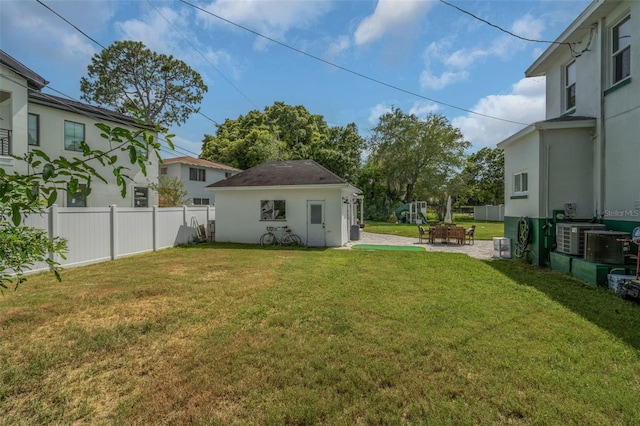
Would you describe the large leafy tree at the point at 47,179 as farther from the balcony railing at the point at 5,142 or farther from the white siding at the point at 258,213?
the balcony railing at the point at 5,142

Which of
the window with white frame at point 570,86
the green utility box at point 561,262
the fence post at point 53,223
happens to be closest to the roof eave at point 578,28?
the window with white frame at point 570,86

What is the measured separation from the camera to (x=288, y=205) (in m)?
→ 13.7

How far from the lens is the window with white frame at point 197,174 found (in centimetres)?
2517

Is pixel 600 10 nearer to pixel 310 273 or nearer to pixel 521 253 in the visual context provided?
pixel 521 253

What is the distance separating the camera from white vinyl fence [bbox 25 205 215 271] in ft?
26.6

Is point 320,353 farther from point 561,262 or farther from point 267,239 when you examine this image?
point 267,239

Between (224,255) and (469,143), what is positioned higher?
(469,143)

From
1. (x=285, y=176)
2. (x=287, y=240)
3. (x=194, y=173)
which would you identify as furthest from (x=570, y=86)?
(x=194, y=173)

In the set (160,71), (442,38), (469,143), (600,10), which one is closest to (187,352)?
(600,10)

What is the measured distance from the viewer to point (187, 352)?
3.67 m

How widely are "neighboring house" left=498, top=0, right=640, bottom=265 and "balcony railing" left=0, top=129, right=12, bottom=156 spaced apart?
1793 centimetres

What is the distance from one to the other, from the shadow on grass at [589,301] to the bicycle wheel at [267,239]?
9021 mm

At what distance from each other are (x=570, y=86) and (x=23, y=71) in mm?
19251

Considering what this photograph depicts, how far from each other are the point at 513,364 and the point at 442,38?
11073 mm
